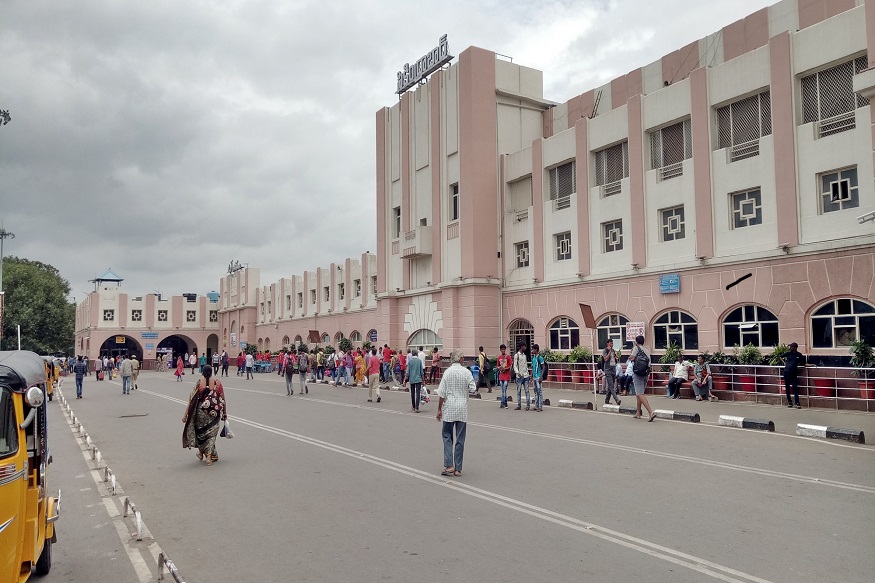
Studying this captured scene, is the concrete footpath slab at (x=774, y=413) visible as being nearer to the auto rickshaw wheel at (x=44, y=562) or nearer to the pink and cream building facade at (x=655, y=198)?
the pink and cream building facade at (x=655, y=198)

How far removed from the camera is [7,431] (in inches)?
191

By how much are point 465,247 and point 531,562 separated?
25460mm

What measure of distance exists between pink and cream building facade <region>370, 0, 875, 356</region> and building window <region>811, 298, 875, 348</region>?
0.04 meters

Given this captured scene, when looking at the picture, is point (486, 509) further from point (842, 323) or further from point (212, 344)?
point (212, 344)

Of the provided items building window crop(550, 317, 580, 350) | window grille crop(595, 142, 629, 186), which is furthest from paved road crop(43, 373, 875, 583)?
window grille crop(595, 142, 629, 186)

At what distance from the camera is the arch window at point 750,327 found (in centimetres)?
1981

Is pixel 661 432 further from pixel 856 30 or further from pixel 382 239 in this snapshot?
pixel 382 239

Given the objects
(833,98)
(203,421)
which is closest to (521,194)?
(833,98)

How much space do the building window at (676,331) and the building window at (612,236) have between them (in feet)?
11.6

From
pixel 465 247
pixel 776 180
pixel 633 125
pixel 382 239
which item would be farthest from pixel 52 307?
pixel 776 180

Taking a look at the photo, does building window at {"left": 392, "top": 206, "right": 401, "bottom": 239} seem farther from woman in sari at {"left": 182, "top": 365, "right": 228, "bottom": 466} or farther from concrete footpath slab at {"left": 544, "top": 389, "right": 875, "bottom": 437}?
woman in sari at {"left": 182, "top": 365, "right": 228, "bottom": 466}

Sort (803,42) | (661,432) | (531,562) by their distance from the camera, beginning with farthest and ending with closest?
1. (803,42)
2. (661,432)
3. (531,562)

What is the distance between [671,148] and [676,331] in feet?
21.7

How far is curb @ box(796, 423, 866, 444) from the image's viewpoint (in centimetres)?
1178
